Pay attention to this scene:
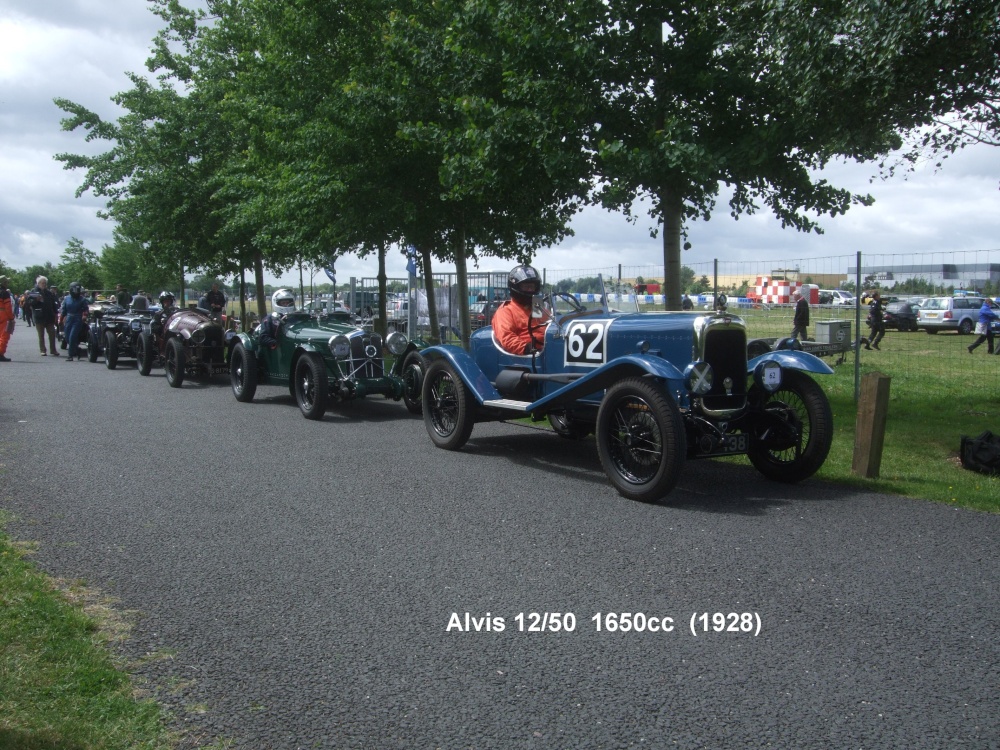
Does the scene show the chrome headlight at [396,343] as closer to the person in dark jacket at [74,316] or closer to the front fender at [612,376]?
the front fender at [612,376]

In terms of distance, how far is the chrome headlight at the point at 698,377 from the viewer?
22.2 feet

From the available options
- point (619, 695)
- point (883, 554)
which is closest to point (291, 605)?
point (619, 695)

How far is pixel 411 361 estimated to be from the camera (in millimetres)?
11625

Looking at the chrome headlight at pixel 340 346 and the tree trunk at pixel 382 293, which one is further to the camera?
the tree trunk at pixel 382 293

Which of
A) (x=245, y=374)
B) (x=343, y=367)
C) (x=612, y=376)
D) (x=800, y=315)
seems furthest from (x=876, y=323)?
(x=612, y=376)

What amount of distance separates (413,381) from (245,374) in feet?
8.93

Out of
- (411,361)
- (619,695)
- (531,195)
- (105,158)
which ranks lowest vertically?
(619,695)

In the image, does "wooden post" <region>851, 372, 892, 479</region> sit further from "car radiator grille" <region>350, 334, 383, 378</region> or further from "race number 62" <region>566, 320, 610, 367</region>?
"car radiator grille" <region>350, 334, 383, 378</region>

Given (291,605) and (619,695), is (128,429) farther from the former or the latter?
(619,695)

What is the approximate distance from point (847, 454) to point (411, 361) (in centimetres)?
558

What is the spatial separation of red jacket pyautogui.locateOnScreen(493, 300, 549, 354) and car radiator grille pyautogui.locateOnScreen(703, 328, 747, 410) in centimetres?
206

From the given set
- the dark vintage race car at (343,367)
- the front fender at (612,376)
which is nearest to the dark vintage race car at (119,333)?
the dark vintage race car at (343,367)

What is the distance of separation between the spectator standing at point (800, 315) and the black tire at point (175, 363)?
10.2 m
